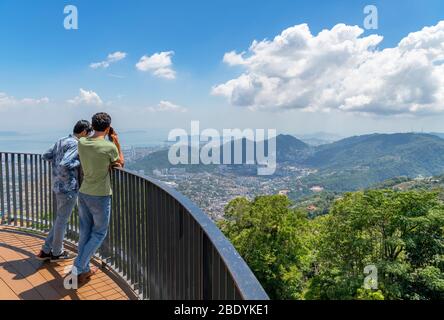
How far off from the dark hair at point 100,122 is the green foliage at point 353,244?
46.7ft

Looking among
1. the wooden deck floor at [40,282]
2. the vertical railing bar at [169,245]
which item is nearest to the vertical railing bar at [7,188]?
the wooden deck floor at [40,282]

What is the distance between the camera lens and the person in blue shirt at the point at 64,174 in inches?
143

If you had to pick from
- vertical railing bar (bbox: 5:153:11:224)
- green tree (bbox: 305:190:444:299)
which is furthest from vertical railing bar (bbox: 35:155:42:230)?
green tree (bbox: 305:190:444:299)

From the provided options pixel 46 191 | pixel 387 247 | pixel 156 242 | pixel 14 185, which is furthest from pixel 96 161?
pixel 387 247

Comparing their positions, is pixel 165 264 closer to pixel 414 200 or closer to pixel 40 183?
pixel 40 183

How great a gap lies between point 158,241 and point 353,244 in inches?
761

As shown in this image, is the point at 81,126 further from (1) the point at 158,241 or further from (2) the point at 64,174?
(1) the point at 158,241

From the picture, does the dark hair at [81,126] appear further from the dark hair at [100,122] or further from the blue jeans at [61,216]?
the blue jeans at [61,216]

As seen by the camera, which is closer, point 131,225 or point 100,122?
point 100,122

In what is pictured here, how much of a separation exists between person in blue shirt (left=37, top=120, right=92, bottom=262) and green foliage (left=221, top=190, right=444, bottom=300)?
13795 millimetres

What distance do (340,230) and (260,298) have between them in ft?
68.8

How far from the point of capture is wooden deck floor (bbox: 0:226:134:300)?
3113 millimetres

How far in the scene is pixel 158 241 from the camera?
2.71 m
